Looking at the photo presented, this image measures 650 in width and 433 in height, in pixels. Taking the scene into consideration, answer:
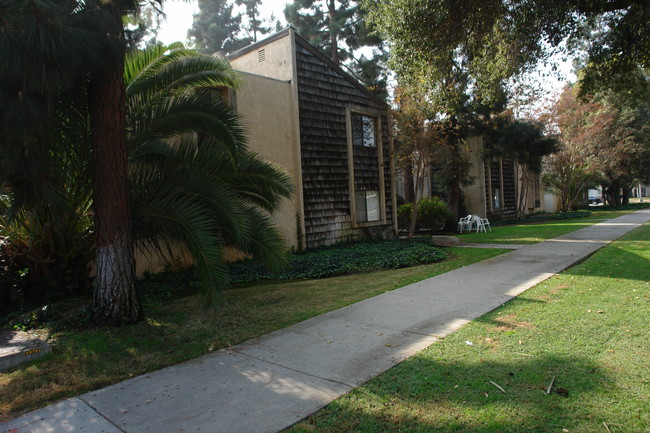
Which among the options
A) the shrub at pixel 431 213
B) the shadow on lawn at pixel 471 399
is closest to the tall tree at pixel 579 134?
the shrub at pixel 431 213

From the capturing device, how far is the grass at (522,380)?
2.96 metres

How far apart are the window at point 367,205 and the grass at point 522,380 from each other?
965 cm

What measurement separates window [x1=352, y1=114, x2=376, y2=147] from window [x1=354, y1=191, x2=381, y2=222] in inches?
71.8

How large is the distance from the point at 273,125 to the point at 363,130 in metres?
4.37

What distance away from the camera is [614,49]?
28.3 feet

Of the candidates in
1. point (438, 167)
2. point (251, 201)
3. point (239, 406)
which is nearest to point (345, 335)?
point (239, 406)

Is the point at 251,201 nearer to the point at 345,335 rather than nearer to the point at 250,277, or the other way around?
the point at 250,277

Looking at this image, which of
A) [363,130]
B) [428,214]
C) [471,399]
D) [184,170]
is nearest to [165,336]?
[184,170]

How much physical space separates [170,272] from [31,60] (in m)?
6.09

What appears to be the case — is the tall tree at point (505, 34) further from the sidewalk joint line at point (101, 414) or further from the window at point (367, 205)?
the sidewalk joint line at point (101, 414)

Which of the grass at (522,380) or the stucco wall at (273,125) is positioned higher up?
the stucco wall at (273,125)

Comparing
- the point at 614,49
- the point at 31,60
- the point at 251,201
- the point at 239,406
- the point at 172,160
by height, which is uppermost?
the point at 614,49

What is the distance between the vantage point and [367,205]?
15.6 metres

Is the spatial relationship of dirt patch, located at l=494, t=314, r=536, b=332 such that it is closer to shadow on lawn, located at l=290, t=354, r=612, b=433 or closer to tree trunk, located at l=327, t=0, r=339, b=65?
shadow on lawn, located at l=290, t=354, r=612, b=433
